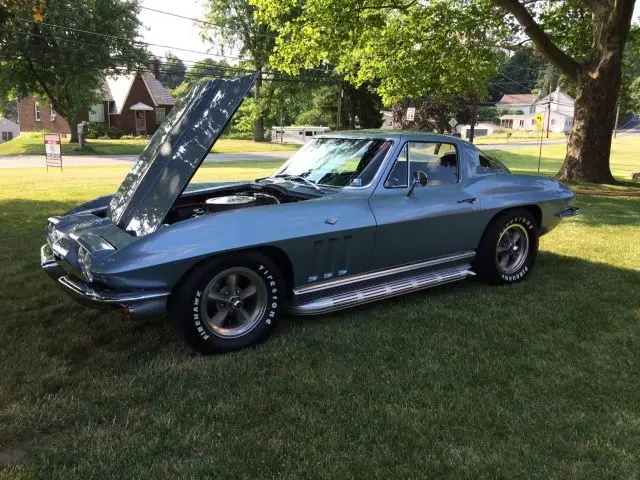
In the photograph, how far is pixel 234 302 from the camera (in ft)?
12.3

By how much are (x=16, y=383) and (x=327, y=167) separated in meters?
2.91

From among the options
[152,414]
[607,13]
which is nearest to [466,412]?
[152,414]

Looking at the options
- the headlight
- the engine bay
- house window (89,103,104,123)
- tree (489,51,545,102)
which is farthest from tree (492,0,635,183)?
tree (489,51,545,102)

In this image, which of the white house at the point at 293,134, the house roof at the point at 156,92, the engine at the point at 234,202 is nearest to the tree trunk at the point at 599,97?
the engine at the point at 234,202

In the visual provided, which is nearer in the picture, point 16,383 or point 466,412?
point 466,412

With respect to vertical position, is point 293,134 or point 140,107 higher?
point 140,107

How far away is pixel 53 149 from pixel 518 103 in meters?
103

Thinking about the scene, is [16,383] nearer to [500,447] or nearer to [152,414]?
[152,414]

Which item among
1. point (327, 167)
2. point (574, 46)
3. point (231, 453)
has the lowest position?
point (231, 453)

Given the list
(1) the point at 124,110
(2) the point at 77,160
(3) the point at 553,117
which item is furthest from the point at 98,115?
(3) the point at 553,117

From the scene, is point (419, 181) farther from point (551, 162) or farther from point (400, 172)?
point (551, 162)

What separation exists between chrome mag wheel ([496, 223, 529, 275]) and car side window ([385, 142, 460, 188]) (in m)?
0.86

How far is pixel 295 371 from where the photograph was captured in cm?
346

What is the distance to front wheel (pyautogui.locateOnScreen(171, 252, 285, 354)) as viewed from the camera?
3527 millimetres
